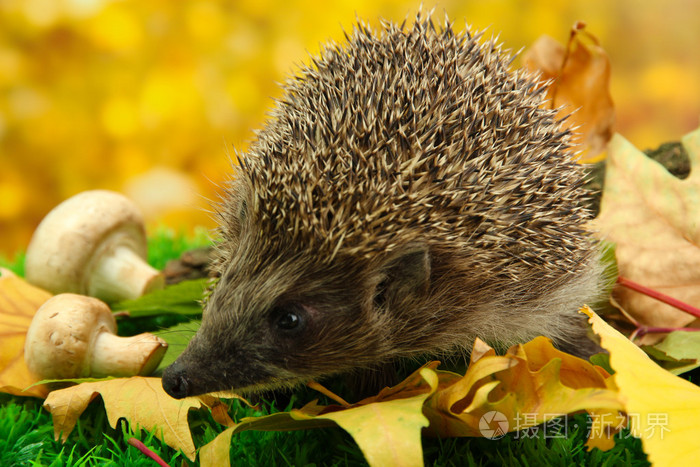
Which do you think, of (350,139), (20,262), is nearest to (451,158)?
(350,139)

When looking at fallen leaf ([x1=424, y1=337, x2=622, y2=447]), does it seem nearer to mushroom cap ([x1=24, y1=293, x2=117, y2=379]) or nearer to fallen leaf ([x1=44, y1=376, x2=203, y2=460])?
fallen leaf ([x1=44, y1=376, x2=203, y2=460])

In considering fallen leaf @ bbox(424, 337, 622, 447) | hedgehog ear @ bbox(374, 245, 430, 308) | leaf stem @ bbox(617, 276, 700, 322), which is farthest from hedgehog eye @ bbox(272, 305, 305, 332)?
leaf stem @ bbox(617, 276, 700, 322)

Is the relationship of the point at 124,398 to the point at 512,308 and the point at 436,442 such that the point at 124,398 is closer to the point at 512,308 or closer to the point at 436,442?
the point at 436,442


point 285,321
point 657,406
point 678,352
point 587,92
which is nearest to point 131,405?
point 285,321

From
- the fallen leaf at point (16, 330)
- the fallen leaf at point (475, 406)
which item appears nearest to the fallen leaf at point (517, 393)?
the fallen leaf at point (475, 406)

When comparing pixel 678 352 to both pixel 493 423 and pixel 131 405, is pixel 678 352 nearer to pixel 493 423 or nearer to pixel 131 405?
pixel 493 423

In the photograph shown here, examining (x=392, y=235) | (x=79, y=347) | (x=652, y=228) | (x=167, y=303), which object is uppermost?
(x=652, y=228)
